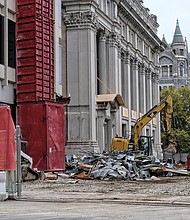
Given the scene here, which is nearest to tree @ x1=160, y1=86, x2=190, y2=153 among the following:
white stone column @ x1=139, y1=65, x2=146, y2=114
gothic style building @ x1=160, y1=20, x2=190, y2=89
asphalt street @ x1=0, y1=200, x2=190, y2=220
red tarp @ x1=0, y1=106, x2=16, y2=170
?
white stone column @ x1=139, y1=65, x2=146, y2=114

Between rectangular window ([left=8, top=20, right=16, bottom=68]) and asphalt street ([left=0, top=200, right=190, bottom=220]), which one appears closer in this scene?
asphalt street ([left=0, top=200, right=190, bottom=220])

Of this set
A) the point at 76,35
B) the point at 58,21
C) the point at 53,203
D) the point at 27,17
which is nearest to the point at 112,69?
the point at 76,35

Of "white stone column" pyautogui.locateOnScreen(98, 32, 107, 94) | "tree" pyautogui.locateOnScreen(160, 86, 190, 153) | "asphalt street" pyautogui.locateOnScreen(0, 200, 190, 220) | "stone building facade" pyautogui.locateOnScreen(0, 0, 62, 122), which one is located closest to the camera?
"asphalt street" pyautogui.locateOnScreen(0, 200, 190, 220)

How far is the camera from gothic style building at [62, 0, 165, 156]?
49.4 metres

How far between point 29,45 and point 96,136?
1832cm

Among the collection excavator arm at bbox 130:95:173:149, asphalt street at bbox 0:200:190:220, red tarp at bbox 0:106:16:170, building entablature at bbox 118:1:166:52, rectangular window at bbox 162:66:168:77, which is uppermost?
rectangular window at bbox 162:66:168:77

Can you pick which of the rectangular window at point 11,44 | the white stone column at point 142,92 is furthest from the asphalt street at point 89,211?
the white stone column at point 142,92

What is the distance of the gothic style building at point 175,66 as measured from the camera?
130625 mm

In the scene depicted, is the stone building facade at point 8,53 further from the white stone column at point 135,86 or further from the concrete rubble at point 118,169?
the white stone column at point 135,86

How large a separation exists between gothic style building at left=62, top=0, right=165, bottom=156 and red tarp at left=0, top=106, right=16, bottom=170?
31711 mm

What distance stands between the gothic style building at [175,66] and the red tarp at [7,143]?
11325cm

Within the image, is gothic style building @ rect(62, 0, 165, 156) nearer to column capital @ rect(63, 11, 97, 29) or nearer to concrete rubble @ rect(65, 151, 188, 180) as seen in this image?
column capital @ rect(63, 11, 97, 29)

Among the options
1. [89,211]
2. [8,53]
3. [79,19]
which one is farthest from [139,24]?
[89,211]

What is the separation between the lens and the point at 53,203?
1580 cm
